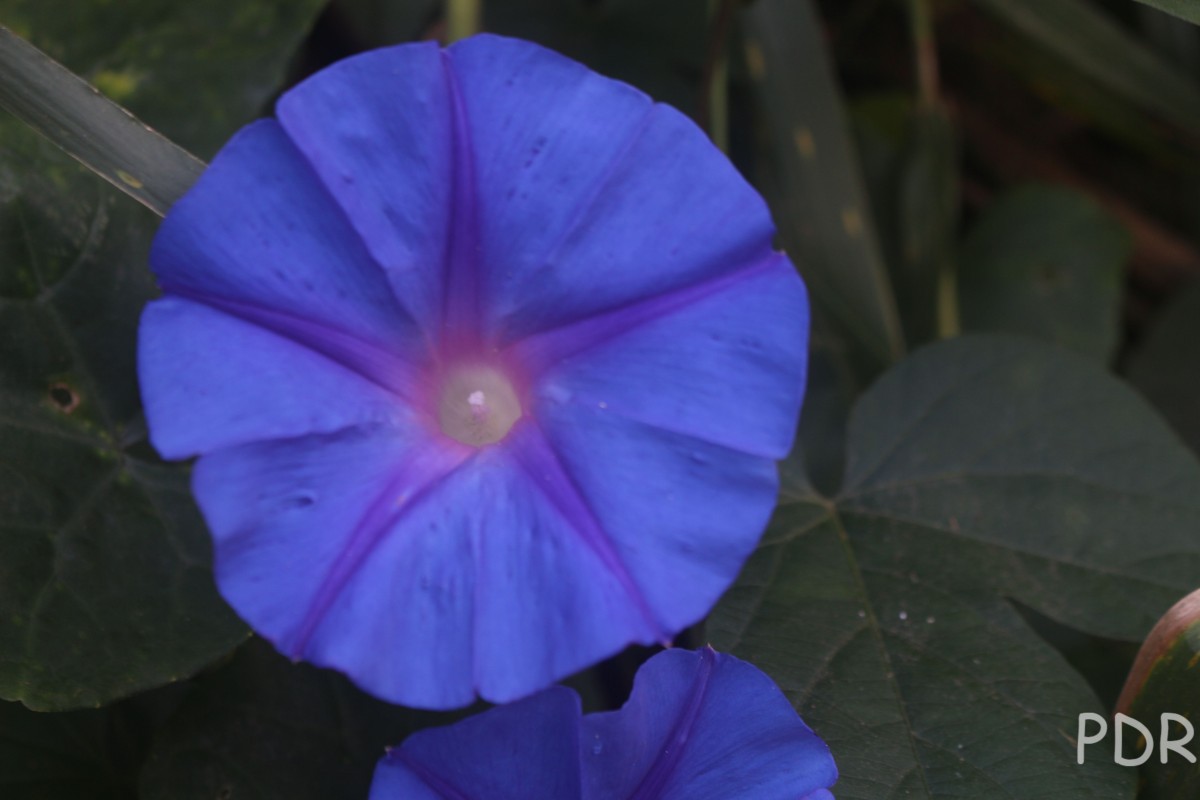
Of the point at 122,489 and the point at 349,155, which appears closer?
the point at 349,155

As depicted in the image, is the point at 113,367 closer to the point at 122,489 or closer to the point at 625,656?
the point at 122,489

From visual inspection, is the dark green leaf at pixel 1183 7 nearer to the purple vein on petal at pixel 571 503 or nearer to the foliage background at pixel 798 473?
the foliage background at pixel 798 473

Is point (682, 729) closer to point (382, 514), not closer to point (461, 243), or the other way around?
point (382, 514)

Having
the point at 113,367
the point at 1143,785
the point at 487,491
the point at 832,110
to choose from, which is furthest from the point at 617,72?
the point at 1143,785

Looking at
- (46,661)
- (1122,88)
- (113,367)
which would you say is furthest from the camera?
(1122,88)

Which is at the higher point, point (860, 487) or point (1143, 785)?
point (860, 487)

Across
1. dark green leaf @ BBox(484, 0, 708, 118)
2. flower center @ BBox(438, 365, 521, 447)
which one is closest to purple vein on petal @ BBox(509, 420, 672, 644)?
flower center @ BBox(438, 365, 521, 447)

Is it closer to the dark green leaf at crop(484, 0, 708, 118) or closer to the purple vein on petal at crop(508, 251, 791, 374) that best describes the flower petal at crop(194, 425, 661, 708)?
the purple vein on petal at crop(508, 251, 791, 374)
